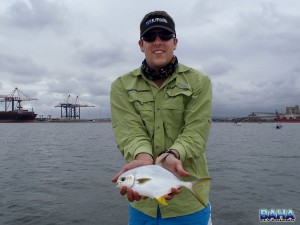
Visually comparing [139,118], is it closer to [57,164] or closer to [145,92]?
[145,92]

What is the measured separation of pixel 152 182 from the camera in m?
4.09

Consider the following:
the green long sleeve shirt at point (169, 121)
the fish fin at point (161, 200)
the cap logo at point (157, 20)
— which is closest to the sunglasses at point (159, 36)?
the cap logo at point (157, 20)

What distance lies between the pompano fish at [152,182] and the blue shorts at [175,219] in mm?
581

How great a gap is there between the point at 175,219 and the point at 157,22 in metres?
2.72

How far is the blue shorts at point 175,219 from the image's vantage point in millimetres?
4555

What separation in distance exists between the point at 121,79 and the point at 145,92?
52 centimetres

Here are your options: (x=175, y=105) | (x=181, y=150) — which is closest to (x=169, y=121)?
(x=175, y=105)

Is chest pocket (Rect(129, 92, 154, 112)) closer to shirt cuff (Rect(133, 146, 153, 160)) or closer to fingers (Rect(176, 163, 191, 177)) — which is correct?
shirt cuff (Rect(133, 146, 153, 160))

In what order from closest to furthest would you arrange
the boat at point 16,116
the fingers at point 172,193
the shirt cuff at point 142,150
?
the fingers at point 172,193 → the shirt cuff at point 142,150 → the boat at point 16,116

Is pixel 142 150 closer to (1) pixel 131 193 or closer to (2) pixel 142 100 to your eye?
(1) pixel 131 193

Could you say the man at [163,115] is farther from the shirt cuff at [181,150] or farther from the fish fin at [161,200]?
the fish fin at [161,200]

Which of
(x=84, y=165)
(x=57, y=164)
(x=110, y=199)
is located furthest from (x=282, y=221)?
(x=57, y=164)

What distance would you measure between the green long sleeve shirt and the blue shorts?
0.06 metres

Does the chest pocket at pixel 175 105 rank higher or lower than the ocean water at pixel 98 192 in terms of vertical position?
higher
